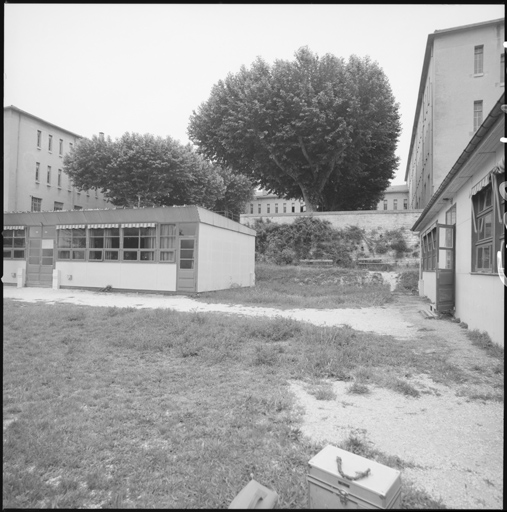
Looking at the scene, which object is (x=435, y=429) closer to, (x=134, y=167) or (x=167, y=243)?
(x=167, y=243)

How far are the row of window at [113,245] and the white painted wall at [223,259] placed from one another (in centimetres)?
55

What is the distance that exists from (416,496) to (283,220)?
25.2m

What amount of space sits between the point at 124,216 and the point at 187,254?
3.41 m

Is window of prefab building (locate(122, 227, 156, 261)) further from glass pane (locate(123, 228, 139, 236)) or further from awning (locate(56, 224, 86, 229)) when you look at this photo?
awning (locate(56, 224, 86, 229))

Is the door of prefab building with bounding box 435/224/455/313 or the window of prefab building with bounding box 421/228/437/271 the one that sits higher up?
the window of prefab building with bounding box 421/228/437/271

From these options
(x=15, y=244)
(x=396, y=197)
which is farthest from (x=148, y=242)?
(x=396, y=197)

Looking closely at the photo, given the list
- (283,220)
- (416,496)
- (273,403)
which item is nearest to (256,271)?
(283,220)

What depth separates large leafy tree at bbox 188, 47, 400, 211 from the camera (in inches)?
909

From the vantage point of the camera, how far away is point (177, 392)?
4.16 metres

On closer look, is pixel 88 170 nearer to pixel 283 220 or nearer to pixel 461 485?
pixel 283 220

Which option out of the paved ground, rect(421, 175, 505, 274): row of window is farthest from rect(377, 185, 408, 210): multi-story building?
rect(421, 175, 505, 274): row of window

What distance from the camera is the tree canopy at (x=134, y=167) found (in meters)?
30.1

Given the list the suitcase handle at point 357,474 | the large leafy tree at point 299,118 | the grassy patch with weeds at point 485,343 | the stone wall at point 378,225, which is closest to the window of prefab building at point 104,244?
the large leafy tree at point 299,118

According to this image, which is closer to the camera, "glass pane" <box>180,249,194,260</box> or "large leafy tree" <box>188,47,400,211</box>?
"glass pane" <box>180,249,194,260</box>
